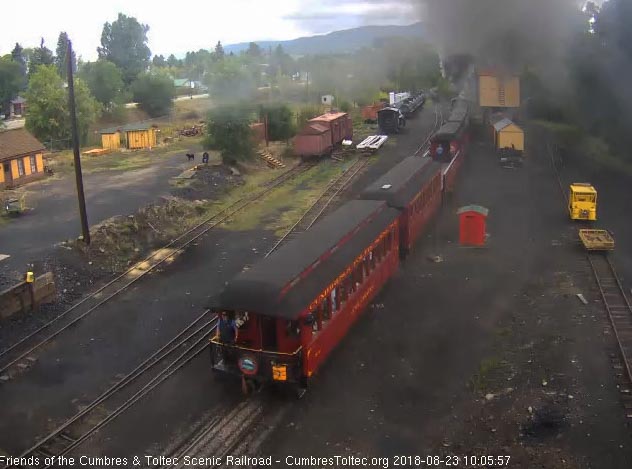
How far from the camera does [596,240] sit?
70.4 feet

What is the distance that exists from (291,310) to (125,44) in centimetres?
10641

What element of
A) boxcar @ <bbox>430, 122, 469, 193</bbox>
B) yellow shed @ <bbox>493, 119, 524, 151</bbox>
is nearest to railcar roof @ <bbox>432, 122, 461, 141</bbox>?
boxcar @ <bbox>430, 122, 469, 193</bbox>

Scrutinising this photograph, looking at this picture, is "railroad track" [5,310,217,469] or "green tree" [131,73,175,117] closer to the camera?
"railroad track" [5,310,217,469]

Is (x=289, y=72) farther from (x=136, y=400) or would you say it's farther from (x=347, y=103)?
(x=136, y=400)

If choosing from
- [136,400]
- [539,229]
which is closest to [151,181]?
[539,229]

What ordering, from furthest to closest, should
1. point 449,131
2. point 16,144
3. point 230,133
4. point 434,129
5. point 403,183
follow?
1. point 434,129
2. point 230,133
3. point 449,131
4. point 16,144
5. point 403,183

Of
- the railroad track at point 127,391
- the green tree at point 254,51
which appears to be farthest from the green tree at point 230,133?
the railroad track at point 127,391

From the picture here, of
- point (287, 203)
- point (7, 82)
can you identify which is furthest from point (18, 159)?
point (7, 82)

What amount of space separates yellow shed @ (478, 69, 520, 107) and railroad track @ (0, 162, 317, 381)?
82.8 ft

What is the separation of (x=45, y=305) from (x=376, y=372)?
1021cm

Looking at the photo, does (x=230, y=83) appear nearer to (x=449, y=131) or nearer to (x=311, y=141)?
(x=311, y=141)

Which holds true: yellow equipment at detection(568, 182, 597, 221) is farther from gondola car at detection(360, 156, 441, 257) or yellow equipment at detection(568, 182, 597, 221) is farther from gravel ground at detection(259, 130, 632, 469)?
gondola car at detection(360, 156, 441, 257)

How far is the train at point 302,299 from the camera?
11656 mm

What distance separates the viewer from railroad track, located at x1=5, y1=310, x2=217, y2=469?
36.9 feet
